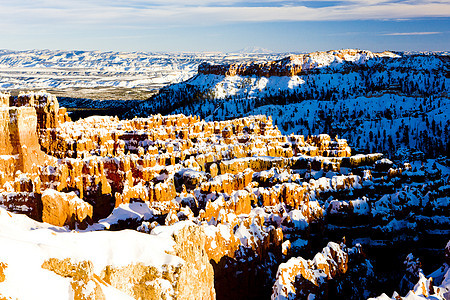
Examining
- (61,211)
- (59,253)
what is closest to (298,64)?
(61,211)

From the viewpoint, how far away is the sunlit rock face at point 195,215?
12.7 metres

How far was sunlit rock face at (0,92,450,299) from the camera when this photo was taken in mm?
12672

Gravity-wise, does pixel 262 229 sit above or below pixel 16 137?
below

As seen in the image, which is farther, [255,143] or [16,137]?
[255,143]

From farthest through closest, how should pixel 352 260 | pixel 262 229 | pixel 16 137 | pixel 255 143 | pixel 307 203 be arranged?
1. pixel 255 143
2. pixel 16 137
3. pixel 307 203
4. pixel 262 229
5. pixel 352 260

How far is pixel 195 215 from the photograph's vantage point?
29.6m

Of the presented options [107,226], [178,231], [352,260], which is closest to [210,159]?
[107,226]

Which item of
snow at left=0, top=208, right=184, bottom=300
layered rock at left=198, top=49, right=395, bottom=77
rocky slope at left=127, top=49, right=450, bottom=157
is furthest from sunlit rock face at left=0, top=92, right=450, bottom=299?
layered rock at left=198, top=49, right=395, bottom=77

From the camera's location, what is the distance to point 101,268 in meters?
12.2

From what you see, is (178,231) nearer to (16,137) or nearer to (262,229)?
(262,229)

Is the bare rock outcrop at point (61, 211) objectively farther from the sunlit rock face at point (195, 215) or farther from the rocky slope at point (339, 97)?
the rocky slope at point (339, 97)

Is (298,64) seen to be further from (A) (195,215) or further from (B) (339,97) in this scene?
(A) (195,215)

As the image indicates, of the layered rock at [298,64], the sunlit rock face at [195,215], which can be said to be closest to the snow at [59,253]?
the sunlit rock face at [195,215]

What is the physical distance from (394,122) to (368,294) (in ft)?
240
